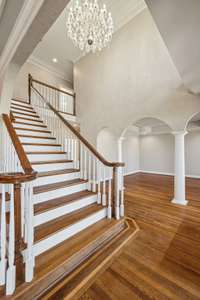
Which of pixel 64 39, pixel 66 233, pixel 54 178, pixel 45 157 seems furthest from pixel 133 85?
pixel 66 233

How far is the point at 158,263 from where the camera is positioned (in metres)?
1.69

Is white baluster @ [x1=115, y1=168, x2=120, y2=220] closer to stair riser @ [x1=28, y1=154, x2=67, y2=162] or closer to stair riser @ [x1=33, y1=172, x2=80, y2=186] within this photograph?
stair riser @ [x1=33, y1=172, x2=80, y2=186]

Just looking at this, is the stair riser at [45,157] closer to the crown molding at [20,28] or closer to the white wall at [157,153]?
the crown molding at [20,28]

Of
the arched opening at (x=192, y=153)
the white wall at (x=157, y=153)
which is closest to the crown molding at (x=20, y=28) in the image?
the arched opening at (x=192, y=153)

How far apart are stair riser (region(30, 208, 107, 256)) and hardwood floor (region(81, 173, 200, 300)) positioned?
57 centimetres

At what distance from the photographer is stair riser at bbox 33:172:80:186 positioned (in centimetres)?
234

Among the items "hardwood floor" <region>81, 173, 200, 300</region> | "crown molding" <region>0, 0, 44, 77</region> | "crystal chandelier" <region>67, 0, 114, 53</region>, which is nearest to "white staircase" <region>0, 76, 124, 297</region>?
"hardwood floor" <region>81, 173, 200, 300</region>

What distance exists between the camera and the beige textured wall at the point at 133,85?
348 centimetres

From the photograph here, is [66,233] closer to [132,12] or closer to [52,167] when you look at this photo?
[52,167]

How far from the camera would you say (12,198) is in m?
1.19

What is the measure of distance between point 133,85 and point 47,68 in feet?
14.1

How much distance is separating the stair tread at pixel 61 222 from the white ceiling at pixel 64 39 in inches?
198

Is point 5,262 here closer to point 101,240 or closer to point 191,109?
point 101,240

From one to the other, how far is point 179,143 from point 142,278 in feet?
9.68
